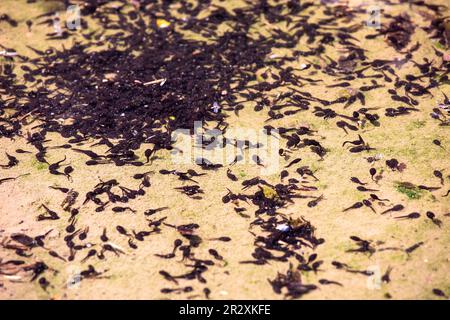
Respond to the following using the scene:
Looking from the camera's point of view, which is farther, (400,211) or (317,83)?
(317,83)

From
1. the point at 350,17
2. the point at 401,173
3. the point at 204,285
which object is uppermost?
the point at 350,17

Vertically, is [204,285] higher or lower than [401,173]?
lower

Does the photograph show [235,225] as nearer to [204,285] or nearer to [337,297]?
[204,285]

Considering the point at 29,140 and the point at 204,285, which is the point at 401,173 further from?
the point at 29,140
